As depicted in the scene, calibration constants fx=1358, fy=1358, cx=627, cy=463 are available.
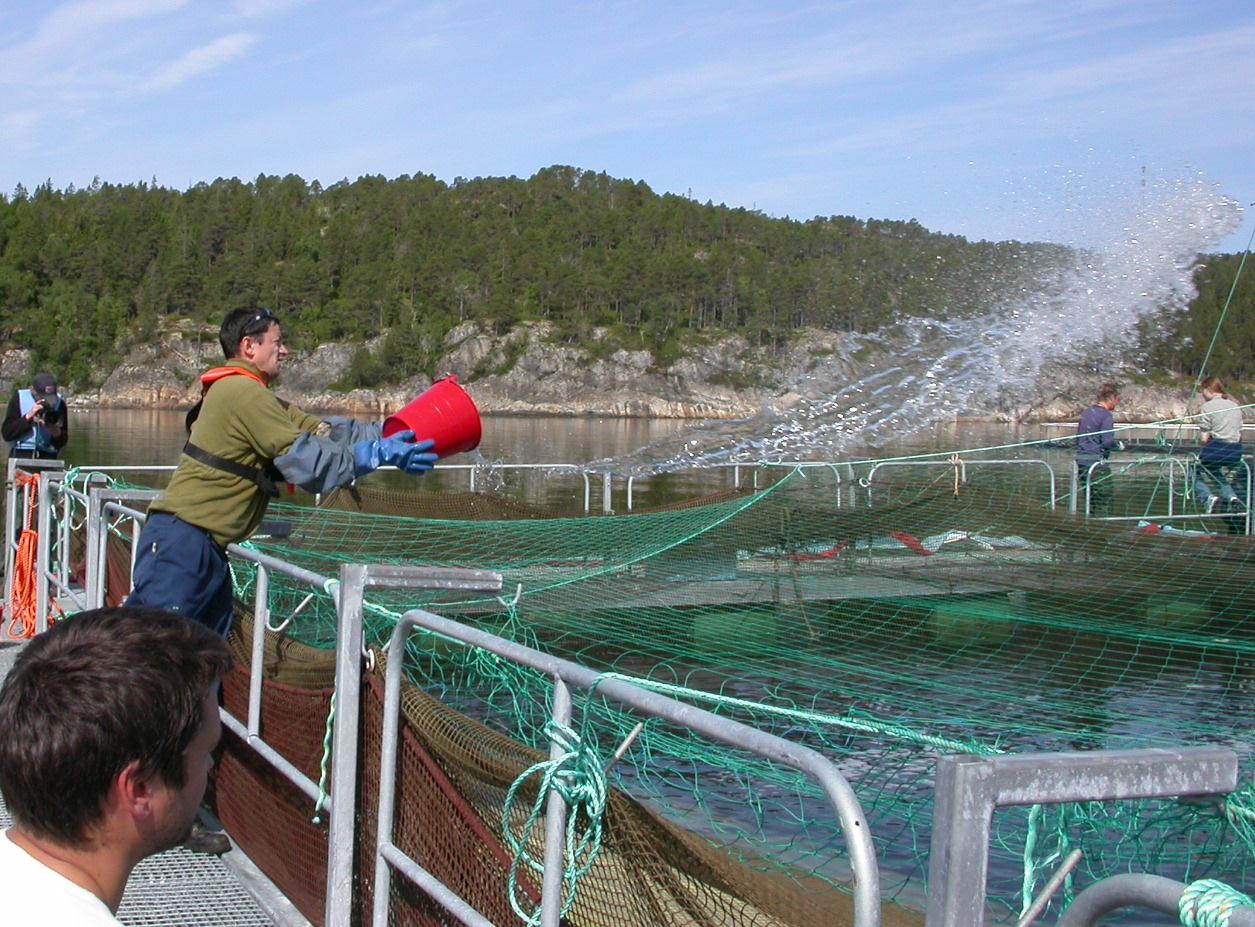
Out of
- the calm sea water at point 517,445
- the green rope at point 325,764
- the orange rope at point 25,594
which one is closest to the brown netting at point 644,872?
the green rope at point 325,764

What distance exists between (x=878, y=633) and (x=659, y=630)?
6.40 ft

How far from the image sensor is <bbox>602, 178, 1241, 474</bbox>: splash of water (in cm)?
1237

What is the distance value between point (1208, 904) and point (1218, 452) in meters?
12.2

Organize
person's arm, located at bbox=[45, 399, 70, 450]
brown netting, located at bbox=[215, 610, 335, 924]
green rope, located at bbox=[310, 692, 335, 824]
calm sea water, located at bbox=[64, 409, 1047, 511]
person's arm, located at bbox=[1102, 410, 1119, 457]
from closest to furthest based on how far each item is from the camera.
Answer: green rope, located at bbox=[310, 692, 335, 824]
brown netting, located at bbox=[215, 610, 335, 924]
person's arm, located at bbox=[45, 399, 70, 450]
person's arm, located at bbox=[1102, 410, 1119, 457]
calm sea water, located at bbox=[64, 409, 1047, 511]

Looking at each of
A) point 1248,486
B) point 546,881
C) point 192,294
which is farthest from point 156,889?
point 192,294

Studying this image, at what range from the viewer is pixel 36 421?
10.7 m

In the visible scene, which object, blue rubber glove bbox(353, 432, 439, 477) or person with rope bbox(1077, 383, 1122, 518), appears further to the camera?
person with rope bbox(1077, 383, 1122, 518)

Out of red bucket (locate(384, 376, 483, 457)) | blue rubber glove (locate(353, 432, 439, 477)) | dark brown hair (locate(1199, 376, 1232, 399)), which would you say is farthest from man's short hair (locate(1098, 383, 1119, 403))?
blue rubber glove (locate(353, 432, 439, 477))

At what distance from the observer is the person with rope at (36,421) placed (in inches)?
421

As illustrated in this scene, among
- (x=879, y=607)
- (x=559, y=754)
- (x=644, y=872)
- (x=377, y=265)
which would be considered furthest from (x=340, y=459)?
(x=377, y=265)

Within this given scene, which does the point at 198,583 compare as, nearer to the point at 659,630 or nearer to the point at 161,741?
the point at 161,741

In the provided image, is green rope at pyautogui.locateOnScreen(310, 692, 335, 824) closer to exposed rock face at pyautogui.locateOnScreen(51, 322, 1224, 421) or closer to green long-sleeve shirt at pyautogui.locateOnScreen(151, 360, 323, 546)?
green long-sleeve shirt at pyautogui.locateOnScreen(151, 360, 323, 546)

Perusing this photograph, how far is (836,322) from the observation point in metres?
26.8

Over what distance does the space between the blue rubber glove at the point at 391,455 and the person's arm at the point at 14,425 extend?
293 inches
